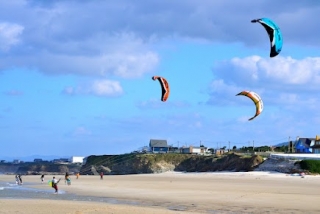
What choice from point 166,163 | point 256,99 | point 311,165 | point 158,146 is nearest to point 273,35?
point 256,99

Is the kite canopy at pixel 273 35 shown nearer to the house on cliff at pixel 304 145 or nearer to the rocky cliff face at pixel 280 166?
the rocky cliff face at pixel 280 166

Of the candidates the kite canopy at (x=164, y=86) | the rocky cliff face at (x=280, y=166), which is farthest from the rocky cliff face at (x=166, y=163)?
the kite canopy at (x=164, y=86)

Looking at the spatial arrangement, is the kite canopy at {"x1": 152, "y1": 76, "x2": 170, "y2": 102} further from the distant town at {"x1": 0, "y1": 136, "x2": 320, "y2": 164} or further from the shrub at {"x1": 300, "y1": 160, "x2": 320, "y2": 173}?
the distant town at {"x1": 0, "y1": 136, "x2": 320, "y2": 164}

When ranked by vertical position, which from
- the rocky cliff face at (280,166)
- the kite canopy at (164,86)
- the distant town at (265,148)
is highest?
the kite canopy at (164,86)

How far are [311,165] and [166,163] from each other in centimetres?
2396

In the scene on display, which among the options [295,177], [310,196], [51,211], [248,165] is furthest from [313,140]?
[51,211]

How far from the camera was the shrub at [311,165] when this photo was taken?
40031mm

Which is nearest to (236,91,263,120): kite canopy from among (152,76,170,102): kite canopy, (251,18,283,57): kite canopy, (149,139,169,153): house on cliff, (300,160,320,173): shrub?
(152,76,170,102): kite canopy

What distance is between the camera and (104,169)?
229 ft

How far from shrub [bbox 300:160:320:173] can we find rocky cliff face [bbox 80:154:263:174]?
623 cm

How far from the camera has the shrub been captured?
40.0 m

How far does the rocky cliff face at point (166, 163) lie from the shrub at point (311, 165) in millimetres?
6228

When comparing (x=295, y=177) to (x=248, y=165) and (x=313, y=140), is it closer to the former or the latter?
(x=248, y=165)

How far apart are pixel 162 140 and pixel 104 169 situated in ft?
74.6
